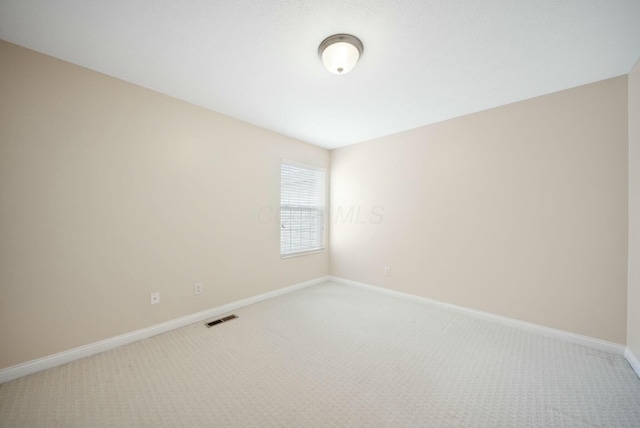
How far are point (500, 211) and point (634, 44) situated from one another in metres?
1.50

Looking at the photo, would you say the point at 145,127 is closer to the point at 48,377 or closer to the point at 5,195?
the point at 5,195

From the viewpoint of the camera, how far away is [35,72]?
1745 millimetres

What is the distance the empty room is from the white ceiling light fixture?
0.6 inches

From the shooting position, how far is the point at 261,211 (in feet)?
10.6

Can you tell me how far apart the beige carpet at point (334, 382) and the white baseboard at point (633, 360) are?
0.13ft

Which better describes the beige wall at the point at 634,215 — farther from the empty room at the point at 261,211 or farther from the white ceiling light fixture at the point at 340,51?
the white ceiling light fixture at the point at 340,51

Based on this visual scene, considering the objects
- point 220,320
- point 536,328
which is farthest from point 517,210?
point 220,320

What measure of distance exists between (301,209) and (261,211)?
0.76 m

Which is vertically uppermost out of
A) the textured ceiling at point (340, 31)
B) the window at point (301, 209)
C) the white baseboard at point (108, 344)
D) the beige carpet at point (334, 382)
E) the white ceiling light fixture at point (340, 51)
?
the textured ceiling at point (340, 31)

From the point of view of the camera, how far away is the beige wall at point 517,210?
Answer: 6.68 feet

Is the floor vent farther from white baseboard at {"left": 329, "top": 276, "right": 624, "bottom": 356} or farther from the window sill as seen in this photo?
white baseboard at {"left": 329, "top": 276, "right": 624, "bottom": 356}

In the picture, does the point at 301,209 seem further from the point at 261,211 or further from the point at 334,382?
the point at 334,382

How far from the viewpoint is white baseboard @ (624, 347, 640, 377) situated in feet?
5.67

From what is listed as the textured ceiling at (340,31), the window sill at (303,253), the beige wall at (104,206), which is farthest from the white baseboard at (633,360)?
the beige wall at (104,206)
